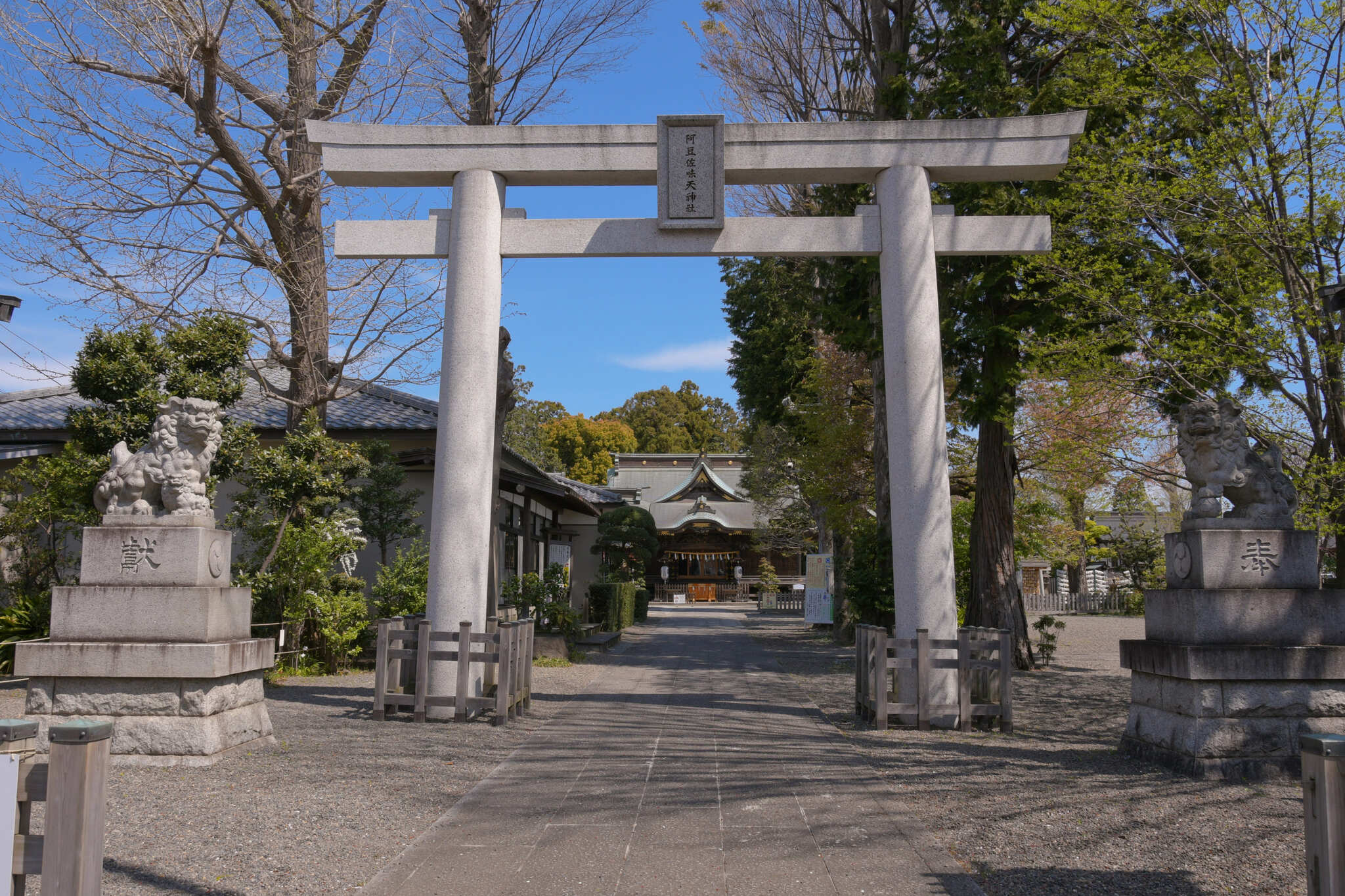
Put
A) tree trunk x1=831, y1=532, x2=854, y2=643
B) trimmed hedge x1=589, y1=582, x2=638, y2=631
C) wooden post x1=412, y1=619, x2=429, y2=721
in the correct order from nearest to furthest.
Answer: wooden post x1=412, y1=619, x2=429, y2=721 < tree trunk x1=831, y1=532, x2=854, y2=643 < trimmed hedge x1=589, y1=582, x2=638, y2=631

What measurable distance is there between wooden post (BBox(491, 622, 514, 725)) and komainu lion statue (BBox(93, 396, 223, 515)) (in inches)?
110

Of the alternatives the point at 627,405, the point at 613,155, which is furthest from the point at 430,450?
the point at 627,405

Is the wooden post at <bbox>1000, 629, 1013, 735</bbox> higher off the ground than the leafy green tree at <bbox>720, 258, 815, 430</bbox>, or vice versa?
the leafy green tree at <bbox>720, 258, 815, 430</bbox>

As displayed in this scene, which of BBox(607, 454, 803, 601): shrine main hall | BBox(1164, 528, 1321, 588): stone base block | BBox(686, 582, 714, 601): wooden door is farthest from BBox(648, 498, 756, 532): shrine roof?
BBox(1164, 528, 1321, 588): stone base block

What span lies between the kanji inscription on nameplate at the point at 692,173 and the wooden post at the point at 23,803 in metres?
7.33

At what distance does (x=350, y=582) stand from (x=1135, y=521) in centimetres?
4209

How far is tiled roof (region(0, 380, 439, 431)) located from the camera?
15664mm

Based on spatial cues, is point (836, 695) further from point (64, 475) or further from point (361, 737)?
point (64, 475)

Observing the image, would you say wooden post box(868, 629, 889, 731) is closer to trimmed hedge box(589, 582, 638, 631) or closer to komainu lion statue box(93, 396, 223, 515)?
komainu lion statue box(93, 396, 223, 515)

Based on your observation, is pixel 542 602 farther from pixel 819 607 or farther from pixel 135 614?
pixel 819 607

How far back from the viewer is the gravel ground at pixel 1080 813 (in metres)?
4.14

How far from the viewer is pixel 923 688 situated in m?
8.14

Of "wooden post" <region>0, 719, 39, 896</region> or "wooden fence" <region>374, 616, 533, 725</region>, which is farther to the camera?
"wooden fence" <region>374, 616, 533, 725</region>

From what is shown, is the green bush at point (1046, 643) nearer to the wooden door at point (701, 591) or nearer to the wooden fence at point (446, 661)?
the wooden fence at point (446, 661)
